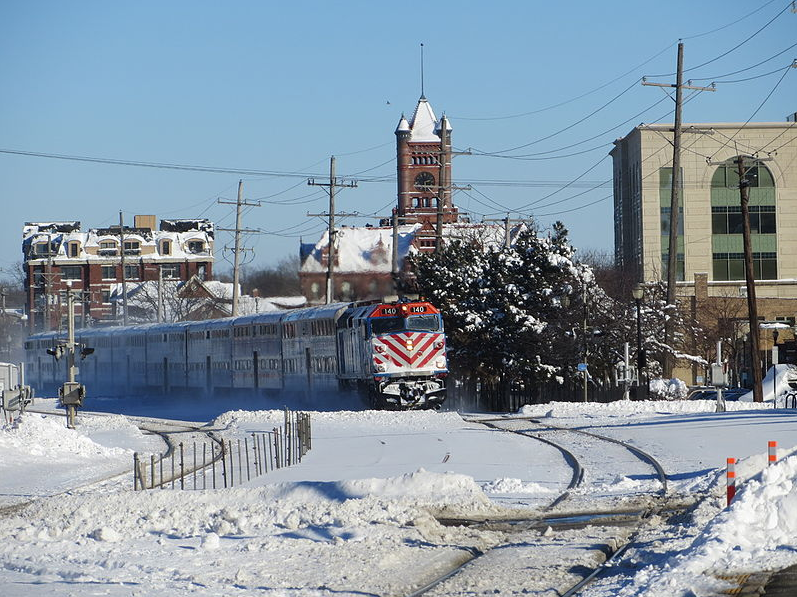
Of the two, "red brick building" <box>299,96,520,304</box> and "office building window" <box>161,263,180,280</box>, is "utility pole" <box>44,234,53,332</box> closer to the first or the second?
"office building window" <box>161,263,180,280</box>

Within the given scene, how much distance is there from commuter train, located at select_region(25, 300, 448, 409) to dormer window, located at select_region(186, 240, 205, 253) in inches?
2491

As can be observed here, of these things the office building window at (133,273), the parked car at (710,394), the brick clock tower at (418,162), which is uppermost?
the brick clock tower at (418,162)

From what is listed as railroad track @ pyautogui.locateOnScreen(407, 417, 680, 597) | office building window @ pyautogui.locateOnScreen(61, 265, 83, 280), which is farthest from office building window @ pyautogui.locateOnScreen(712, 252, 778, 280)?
office building window @ pyautogui.locateOnScreen(61, 265, 83, 280)

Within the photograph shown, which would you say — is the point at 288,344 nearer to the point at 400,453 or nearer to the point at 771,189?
the point at 400,453

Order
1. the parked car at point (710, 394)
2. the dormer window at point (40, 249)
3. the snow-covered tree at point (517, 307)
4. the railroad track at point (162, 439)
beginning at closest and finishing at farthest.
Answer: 1. the railroad track at point (162, 439)
2. the snow-covered tree at point (517, 307)
3. the parked car at point (710, 394)
4. the dormer window at point (40, 249)

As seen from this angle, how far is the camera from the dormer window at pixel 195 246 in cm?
13412

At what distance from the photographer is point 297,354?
4628 centimetres

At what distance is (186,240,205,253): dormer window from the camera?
Result: 440 ft

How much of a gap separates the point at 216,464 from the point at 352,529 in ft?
37.3

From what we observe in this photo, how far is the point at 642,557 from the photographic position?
12.4 meters

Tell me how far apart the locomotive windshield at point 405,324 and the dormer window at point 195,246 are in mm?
96550

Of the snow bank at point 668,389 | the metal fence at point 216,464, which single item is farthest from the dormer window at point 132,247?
the metal fence at point 216,464

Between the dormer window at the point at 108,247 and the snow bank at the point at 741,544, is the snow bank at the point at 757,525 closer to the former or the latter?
the snow bank at the point at 741,544

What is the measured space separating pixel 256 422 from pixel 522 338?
55.3 feet
